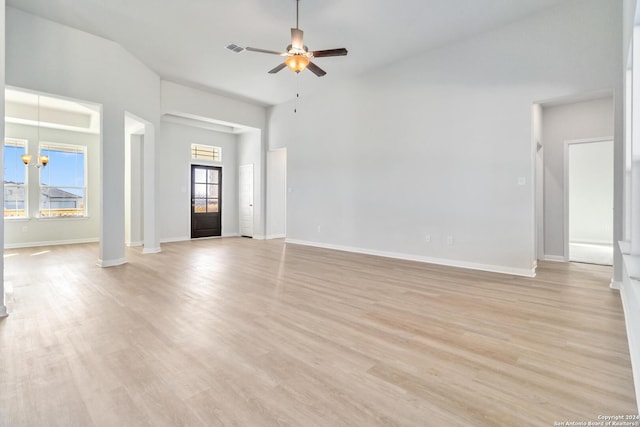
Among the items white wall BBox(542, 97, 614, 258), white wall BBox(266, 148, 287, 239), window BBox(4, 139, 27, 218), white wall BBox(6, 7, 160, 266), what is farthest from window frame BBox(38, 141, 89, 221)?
white wall BBox(542, 97, 614, 258)

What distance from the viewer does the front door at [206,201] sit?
27.7 feet

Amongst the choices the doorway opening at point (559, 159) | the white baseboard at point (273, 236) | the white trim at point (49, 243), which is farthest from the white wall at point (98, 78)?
the doorway opening at point (559, 159)

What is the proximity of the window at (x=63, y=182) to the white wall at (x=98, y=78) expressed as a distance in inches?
131

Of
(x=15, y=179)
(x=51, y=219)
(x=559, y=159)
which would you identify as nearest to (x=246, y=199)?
(x=51, y=219)

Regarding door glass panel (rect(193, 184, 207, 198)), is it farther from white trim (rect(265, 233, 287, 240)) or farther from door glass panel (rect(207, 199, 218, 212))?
white trim (rect(265, 233, 287, 240))

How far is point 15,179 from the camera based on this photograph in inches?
272

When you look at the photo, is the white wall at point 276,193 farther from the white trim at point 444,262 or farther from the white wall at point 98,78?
the white wall at point 98,78

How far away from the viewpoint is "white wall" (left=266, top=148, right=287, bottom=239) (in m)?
8.50

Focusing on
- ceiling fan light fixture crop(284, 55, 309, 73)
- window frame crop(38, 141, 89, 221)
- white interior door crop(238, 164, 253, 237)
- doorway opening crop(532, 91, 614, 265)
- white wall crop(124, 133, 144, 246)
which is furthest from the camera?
white interior door crop(238, 164, 253, 237)

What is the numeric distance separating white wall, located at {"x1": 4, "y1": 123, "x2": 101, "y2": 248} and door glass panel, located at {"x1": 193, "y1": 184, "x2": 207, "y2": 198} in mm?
2383

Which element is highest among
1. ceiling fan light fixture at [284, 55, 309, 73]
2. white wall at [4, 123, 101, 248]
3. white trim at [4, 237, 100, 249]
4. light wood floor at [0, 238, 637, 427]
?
ceiling fan light fixture at [284, 55, 309, 73]

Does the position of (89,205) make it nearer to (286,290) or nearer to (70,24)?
(70,24)

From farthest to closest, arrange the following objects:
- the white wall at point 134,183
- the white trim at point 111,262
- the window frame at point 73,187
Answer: the window frame at point 73,187 < the white wall at point 134,183 < the white trim at point 111,262

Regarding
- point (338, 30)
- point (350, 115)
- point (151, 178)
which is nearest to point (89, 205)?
point (151, 178)
